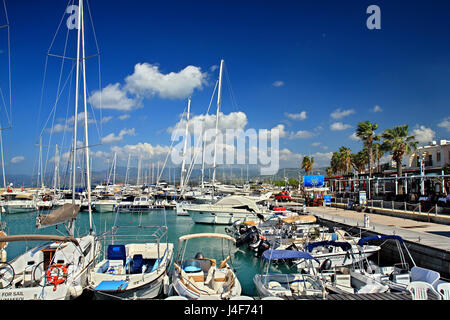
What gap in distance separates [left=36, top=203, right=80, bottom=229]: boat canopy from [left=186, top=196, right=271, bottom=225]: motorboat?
22525 mm

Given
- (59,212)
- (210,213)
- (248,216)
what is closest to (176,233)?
(210,213)

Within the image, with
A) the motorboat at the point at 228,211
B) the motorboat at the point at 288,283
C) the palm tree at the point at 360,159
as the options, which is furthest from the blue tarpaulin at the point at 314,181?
the motorboat at the point at 288,283

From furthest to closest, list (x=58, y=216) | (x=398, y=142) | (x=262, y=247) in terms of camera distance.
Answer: (x=398, y=142), (x=262, y=247), (x=58, y=216)

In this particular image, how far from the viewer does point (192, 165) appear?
52.2m

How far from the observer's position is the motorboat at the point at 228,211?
4059 centimetres

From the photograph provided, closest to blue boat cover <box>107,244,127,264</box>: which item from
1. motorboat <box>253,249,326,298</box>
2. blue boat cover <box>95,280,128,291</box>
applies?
blue boat cover <box>95,280,128,291</box>

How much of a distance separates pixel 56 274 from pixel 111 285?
2492 mm

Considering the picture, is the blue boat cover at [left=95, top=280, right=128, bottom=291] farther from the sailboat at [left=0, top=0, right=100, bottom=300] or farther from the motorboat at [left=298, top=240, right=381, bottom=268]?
the motorboat at [left=298, top=240, right=381, bottom=268]

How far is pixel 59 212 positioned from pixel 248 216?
84.1 ft

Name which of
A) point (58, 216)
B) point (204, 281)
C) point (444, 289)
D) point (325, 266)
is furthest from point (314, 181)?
point (58, 216)

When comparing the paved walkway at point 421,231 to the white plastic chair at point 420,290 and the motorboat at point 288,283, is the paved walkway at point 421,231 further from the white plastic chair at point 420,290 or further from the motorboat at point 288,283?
the motorboat at point 288,283

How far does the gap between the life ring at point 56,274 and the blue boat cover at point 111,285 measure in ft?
5.02

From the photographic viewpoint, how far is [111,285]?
13.3 m

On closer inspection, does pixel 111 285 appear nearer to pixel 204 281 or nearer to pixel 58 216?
pixel 204 281
